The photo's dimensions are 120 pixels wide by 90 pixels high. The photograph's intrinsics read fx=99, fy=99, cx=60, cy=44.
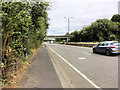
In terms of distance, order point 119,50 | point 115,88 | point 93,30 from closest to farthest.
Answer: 1. point 115,88
2. point 119,50
3. point 93,30

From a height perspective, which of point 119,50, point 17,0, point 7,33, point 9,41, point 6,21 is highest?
point 17,0

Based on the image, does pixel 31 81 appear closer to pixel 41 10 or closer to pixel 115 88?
pixel 115 88

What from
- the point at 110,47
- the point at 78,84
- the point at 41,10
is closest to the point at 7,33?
the point at 78,84

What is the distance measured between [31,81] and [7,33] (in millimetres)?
2145

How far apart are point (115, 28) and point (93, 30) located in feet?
29.9

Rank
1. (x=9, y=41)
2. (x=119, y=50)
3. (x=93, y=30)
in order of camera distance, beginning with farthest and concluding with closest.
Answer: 1. (x=93, y=30)
2. (x=119, y=50)
3. (x=9, y=41)

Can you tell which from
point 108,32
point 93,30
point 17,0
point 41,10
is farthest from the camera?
point 93,30

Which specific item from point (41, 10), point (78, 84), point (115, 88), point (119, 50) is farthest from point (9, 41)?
point (119, 50)

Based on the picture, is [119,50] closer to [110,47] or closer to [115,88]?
[110,47]

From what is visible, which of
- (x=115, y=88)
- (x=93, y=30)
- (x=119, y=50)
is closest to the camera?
(x=115, y=88)

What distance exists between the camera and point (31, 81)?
13.3 feet

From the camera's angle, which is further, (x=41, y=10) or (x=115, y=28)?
(x=115, y=28)

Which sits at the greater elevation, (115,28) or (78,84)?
(115,28)

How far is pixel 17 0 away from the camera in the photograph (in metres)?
3.84
